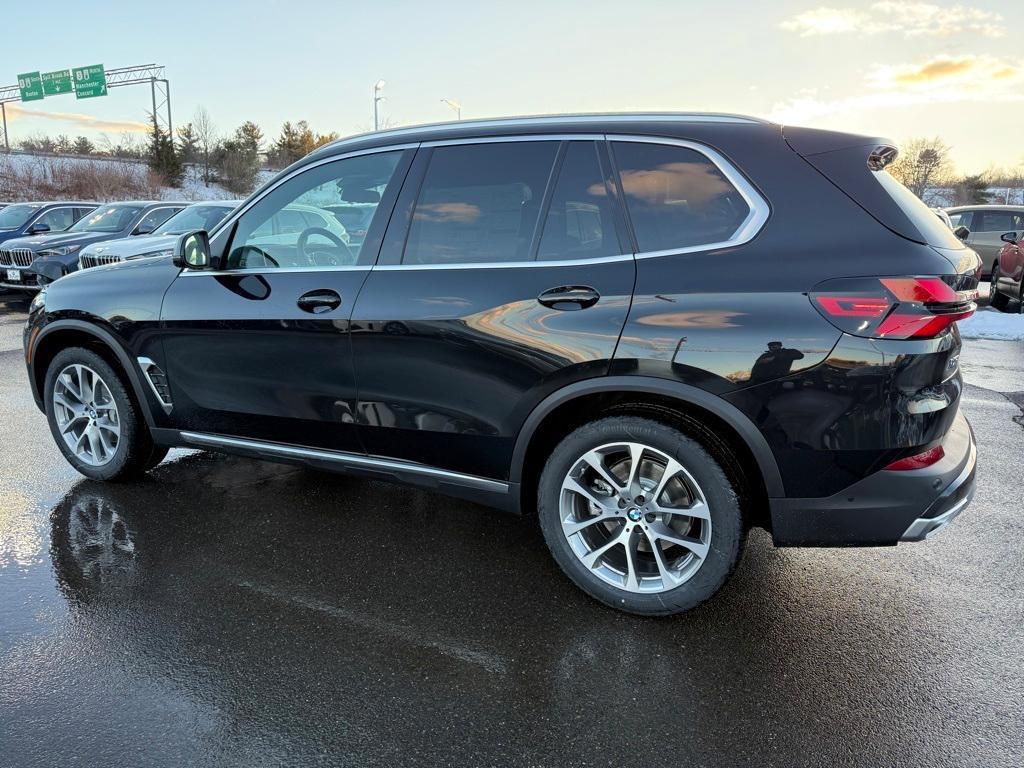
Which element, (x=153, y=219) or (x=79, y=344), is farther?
(x=153, y=219)

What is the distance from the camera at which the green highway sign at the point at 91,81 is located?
41.3 meters

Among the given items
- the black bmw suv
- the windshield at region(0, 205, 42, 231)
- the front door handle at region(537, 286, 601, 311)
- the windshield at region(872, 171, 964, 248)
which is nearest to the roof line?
the black bmw suv

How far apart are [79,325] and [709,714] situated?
12.3ft

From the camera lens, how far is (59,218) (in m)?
15.8

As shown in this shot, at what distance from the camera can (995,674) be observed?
2518 millimetres

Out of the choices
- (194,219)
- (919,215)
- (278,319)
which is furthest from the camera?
(194,219)

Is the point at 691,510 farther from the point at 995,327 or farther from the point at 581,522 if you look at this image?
the point at 995,327

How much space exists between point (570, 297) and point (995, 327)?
10149mm

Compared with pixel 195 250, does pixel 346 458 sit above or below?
below

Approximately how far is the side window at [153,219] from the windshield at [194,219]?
0.79 metres

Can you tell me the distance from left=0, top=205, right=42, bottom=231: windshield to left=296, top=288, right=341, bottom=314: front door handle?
15.3 meters

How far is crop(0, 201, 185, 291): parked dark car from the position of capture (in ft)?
38.8

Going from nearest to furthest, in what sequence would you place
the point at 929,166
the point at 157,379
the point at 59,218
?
the point at 157,379, the point at 59,218, the point at 929,166

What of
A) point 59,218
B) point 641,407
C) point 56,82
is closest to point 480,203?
point 641,407
